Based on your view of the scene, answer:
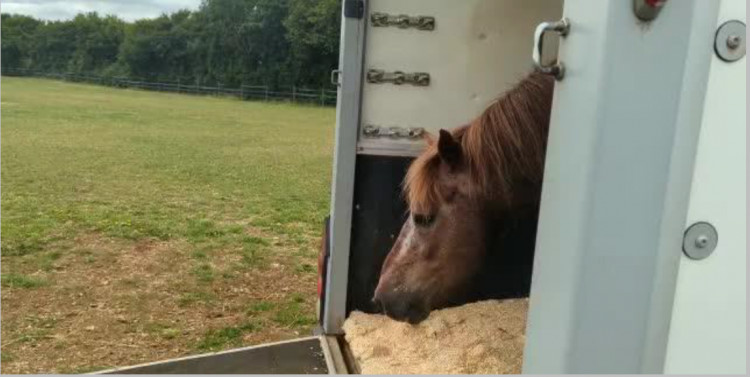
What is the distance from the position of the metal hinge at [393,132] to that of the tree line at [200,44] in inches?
1120

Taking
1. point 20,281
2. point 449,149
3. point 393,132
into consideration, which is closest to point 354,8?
point 393,132

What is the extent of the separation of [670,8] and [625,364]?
17.3 inches

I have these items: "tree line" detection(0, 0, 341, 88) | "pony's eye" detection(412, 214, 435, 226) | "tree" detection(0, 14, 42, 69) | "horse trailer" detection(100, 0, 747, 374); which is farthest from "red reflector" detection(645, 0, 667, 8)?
"tree" detection(0, 14, 42, 69)

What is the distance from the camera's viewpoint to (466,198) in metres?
2.22

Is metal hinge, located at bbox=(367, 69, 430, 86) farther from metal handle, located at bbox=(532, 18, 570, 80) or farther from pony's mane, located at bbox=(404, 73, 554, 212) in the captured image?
metal handle, located at bbox=(532, 18, 570, 80)

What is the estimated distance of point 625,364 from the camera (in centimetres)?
81

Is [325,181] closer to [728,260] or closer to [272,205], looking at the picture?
[272,205]

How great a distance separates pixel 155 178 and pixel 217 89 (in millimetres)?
29510

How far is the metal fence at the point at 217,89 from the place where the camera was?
35.7 m

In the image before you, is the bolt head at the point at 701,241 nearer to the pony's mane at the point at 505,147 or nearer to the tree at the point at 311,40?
the pony's mane at the point at 505,147

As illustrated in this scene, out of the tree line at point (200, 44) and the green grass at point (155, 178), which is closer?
the green grass at point (155, 178)


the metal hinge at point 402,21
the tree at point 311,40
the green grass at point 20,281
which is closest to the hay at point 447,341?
the metal hinge at point 402,21

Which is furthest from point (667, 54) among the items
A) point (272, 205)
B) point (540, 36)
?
point (272, 205)

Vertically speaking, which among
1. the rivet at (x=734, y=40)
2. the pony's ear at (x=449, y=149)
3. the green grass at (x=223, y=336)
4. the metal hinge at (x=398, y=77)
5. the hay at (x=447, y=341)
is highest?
the rivet at (x=734, y=40)
